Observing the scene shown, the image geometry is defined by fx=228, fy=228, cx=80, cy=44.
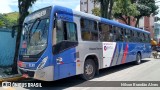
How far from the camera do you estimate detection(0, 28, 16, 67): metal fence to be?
12.8 meters

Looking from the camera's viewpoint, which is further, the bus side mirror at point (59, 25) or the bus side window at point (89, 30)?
the bus side window at point (89, 30)

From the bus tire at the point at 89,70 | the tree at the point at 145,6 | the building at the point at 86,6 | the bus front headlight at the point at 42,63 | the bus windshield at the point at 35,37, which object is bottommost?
the bus tire at the point at 89,70

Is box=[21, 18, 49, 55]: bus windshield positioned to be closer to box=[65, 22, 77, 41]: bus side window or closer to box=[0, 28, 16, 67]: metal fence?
box=[65, 22, 77, 41]: bus side window

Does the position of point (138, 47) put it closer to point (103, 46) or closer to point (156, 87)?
point (103, 46)

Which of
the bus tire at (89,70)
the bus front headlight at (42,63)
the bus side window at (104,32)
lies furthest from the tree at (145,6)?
the bus front headlight at (42,63)

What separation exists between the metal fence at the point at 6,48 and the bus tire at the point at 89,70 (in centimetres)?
565

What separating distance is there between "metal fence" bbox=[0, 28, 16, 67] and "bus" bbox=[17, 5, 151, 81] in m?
4.54

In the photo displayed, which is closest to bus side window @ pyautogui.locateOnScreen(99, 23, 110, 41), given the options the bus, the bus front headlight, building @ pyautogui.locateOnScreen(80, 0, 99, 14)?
the bus

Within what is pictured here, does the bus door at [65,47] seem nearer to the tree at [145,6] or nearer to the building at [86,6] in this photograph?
the tree at [145,6]

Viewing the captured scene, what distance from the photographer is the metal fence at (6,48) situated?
41.9ft

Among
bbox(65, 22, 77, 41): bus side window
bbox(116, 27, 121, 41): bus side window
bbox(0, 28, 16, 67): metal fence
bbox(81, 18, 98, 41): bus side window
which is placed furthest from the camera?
bbox(0, 28, 16, 67): metal fence

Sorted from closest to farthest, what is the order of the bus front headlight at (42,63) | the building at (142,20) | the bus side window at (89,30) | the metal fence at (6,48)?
the bus front headlight at (42,63)
the bus side window at (89,30)
the metal fence at (6,48)
the building at (142,20)

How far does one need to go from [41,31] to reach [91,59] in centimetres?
289

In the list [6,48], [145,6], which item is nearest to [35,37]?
[6,48]
